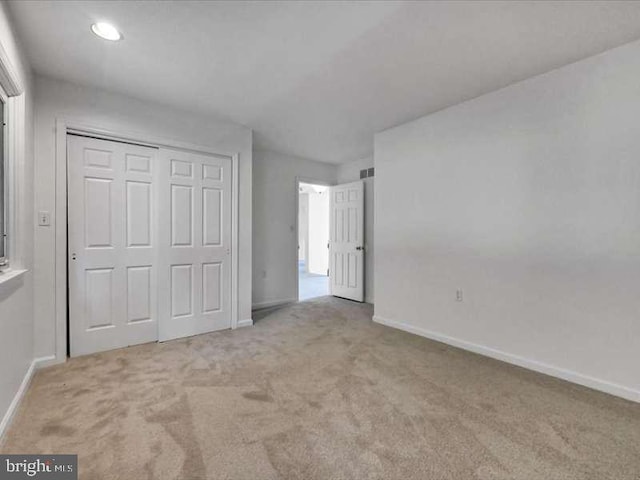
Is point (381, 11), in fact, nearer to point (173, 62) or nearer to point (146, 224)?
point (173, 62)

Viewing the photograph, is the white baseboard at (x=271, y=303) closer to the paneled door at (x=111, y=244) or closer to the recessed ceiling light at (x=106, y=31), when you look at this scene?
the paneled door at (x=111, y=244)

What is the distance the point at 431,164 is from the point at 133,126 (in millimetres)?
3152

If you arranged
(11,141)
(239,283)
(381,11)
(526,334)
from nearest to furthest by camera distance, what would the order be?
(381,11) → (11,141) → (526,334) → (239,283)

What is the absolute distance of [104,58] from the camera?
7.64 feet

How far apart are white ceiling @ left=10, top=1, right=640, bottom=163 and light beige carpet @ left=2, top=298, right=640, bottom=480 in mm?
2497

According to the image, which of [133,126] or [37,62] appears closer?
[37,62]

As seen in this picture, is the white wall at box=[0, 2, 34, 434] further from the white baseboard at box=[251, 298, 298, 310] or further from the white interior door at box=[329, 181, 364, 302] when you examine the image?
the white interior door at box=[329, 181, 364, 302]

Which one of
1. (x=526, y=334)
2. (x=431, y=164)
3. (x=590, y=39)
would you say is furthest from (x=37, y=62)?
(x=526, y=334)

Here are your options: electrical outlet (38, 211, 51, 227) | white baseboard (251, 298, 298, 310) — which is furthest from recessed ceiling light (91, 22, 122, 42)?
white baseboard (251, 298, 298, 310)

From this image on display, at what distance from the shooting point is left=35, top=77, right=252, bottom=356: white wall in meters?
2.56

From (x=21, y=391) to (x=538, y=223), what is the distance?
4106 millimetres

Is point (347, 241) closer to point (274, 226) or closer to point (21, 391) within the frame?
point (274, 226)

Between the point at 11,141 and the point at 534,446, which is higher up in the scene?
the point at 11,141

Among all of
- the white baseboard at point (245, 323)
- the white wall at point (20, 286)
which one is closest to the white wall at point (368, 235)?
the white baseboard at point (245, 323)
